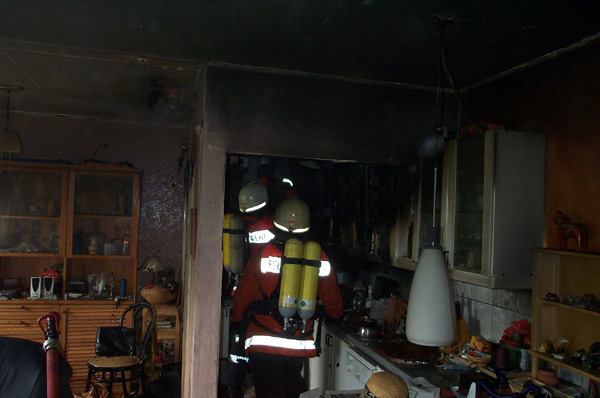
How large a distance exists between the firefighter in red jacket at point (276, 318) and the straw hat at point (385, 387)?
1.81 m

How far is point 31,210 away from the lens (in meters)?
5.11

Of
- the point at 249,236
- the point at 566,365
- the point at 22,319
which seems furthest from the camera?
the point at 22,319

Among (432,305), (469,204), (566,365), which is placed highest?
(469,204)

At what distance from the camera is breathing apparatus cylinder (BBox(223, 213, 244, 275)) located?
417 cm

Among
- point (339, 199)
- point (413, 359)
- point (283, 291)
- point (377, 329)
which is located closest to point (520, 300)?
point (413, 359)

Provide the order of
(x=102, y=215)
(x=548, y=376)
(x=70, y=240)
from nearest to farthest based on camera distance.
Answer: (x=548, y=376) < (x=70, y=240) < (x=102, y=215)

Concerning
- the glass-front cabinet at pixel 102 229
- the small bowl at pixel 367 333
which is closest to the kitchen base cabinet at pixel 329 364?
the small bowl at pixel 367 333

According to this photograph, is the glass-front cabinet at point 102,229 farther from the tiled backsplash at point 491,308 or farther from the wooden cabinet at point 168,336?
the tiled backsplash at point 491,308

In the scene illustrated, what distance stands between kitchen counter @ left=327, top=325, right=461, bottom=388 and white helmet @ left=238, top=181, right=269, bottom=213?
57.9 inches

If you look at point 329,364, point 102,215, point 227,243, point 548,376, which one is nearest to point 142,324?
point 102,215

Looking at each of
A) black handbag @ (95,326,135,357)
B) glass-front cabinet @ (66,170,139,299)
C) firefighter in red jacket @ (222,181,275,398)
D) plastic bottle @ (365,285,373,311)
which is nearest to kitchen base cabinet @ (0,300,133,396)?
glass-front cabinet @ (66,170,139,299)

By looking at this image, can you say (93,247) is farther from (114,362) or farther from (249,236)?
(249,236)

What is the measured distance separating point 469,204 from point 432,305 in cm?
118

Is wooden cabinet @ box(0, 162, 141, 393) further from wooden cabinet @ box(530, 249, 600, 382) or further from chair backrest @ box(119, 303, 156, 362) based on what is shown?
wooden cabinet @ box(530, 249, 600, 382)
